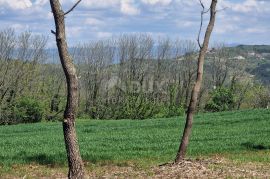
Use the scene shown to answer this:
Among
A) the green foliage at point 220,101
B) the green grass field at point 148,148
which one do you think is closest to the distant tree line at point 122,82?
the green foliage at point 220,101

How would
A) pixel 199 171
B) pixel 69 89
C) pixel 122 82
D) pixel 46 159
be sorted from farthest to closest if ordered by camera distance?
pixel 122 82 → pixel 46 159 → pixel 199 171 → pixel 69 89

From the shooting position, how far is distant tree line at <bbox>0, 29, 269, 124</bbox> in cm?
6291

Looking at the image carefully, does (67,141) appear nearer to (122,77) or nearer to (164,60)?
(122,77)

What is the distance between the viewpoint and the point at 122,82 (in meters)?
79.8

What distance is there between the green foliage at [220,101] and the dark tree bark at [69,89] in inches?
2139

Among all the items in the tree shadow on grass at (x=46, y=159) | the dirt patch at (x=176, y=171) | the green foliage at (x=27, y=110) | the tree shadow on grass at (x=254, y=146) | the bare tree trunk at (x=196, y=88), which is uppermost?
the bare tree trunk at (x=196, y=88)

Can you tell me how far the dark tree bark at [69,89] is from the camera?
29.7 ft

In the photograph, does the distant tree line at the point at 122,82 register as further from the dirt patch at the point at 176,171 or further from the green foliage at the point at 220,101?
the dirt patch at the point at 176,171

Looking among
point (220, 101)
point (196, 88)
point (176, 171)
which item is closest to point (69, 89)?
point (176, 171)

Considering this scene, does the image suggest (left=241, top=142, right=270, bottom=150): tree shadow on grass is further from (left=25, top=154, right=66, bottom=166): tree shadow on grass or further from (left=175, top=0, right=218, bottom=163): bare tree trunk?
(left=25, top=154, right=66, bottom=166): tree shadow on grass

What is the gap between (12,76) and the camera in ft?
206

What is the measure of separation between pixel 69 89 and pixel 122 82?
70530 millimetres

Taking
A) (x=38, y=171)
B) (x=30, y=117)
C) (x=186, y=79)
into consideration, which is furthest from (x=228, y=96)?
(x=38, y=171)

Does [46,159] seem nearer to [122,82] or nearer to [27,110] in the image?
[27,110]
